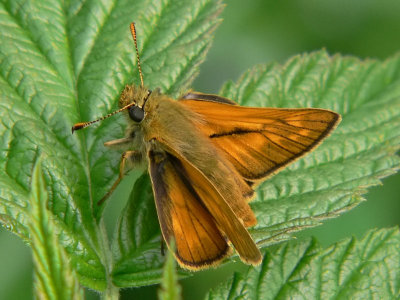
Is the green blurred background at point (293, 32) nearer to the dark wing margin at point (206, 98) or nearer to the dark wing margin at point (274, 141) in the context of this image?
the dark wing margin at point (206, 98)

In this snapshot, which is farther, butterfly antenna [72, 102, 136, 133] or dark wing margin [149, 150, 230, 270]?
butterfly antenna [72, 102, 136, 133]

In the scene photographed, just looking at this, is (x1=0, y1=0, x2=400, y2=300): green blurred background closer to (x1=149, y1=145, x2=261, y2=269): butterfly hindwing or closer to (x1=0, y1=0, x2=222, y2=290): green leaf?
(x1=0, y1=0, x2=222, y2=290): green leaf

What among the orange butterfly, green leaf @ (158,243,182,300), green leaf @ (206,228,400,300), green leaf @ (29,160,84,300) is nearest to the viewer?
green leaf @ (158,243,182,300)

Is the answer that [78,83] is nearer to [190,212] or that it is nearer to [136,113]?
[136,113]

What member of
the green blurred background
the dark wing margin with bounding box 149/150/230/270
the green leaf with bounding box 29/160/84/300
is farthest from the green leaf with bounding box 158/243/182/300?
the green blurred background

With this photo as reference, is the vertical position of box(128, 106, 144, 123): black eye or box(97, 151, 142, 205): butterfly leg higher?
box(128, 106, 144, 123): black eye

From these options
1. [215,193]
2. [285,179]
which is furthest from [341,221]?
[215,193]

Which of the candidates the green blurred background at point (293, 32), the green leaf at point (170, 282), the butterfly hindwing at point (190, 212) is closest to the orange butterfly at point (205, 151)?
the butterfly hindwing at point (190, 212)

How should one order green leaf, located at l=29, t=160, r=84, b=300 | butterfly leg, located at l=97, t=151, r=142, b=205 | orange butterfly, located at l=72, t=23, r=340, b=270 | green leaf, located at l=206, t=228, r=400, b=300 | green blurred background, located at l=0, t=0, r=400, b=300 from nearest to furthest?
green leaf, located at l=29, t=160, r=84, b=300, green leaf, located at l=206, t=228, r=400, b=300, orange butterfly, located at l=72, t=23, r=340, b=270, butterfly leg, located at l=97, t=151, r=142, b=205, green blurred background, located at l=0, t=0, r=400, b=300
